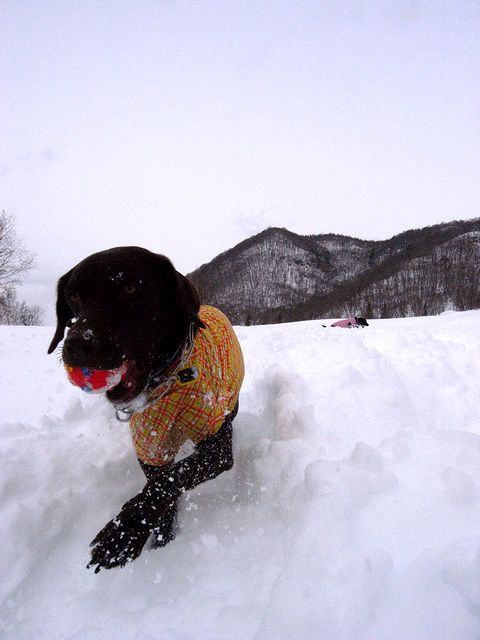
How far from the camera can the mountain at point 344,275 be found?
6328 cm

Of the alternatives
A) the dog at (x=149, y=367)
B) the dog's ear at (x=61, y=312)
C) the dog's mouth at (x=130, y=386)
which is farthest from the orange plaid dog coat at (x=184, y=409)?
the dog's ear at (x=61, y=312)

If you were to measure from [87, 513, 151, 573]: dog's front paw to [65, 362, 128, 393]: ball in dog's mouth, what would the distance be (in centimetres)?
63

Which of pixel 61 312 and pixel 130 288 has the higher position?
pixel 130 288

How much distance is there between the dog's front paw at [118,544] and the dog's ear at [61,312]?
1030mm

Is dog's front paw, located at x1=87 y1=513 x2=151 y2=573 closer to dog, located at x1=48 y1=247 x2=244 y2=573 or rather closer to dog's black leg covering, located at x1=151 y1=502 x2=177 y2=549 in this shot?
dog, located at x1=48 y1=247 x2=244 y2=573

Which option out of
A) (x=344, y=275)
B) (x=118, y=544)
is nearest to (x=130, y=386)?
(x=118, y=544)

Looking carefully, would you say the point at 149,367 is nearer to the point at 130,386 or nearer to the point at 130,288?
the point at 130,386

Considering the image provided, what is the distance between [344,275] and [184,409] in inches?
5552

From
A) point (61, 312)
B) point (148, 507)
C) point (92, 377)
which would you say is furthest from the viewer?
point (61, 312)

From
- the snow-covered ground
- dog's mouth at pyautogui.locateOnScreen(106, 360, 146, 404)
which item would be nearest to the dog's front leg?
the snow-covered ground

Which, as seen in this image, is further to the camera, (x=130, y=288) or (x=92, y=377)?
(x=130, y=288)

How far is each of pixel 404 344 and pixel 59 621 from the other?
502 centimetres

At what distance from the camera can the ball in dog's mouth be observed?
155 cm

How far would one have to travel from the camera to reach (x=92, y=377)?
157 cm
